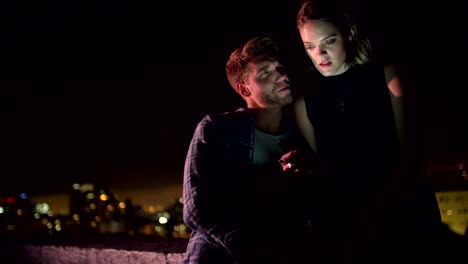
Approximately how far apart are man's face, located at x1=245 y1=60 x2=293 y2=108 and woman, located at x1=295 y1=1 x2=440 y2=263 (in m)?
0.16

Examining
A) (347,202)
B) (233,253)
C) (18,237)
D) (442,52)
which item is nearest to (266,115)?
(347,202)

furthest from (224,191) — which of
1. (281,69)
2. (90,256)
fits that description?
(90,256)

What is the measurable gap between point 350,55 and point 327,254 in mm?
1305

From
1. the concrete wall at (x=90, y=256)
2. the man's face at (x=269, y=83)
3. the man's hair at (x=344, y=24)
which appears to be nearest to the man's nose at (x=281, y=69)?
the man's face at (x=269, y=83)

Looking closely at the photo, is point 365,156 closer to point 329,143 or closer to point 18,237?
point 329,143

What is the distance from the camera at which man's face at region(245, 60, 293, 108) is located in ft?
9.29

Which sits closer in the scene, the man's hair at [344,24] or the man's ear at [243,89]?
the man's hair at [344,24]

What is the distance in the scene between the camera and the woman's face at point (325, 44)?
A: 260 cm

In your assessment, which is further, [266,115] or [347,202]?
[266,115]

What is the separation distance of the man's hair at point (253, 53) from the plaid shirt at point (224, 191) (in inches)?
14.2

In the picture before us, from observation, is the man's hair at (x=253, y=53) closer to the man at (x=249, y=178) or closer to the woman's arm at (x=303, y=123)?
the man at (x=249, y=178)

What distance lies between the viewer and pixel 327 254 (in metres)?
2.13

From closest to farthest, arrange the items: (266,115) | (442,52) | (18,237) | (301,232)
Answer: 1. (301,232)
2. (266,115)
3. (442,52)
4. (18,237)

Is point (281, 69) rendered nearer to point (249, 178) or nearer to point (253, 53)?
point (253, 53)
